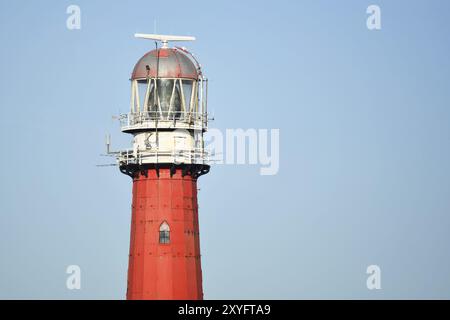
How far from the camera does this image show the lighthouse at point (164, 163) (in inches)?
5251

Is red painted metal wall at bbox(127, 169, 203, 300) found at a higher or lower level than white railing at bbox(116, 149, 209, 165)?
lower

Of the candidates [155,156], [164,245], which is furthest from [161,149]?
[164,245]

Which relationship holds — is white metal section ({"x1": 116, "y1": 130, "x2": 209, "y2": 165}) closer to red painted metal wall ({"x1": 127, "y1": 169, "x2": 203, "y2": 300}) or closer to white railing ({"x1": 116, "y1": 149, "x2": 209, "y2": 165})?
white railing ({"x1": 116, "y1": 149, "x2": 209, "y2": 165})

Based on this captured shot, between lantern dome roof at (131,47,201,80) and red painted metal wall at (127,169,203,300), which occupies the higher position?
lantern dome roof at (131,47,201,80)

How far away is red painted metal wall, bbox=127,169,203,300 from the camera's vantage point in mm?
133375

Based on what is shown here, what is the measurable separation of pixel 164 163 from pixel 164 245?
188 inches

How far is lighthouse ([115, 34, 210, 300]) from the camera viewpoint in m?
133

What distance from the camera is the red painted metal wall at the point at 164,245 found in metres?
133

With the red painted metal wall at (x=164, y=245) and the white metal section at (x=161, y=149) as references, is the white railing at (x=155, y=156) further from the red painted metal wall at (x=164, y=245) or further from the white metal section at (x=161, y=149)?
the red painted metal wall at (x=164, y=245)

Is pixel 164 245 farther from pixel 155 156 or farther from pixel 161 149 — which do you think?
pixel 161 149

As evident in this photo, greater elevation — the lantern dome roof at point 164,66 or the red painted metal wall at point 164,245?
the lantern dome roof at point 164,66

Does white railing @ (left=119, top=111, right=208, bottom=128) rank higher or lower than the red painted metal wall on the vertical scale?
higher
